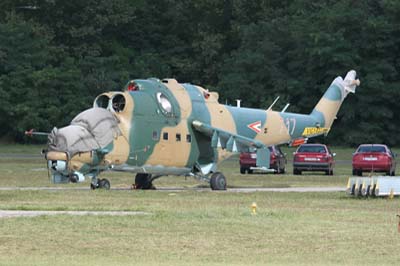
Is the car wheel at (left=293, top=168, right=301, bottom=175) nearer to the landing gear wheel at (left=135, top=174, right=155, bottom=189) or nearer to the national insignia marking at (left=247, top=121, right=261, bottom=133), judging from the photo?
the national insignia marking at (left=247, top=121, right=261, bottom=133)

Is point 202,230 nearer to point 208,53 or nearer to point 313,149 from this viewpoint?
point 313,149

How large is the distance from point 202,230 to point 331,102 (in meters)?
25.2

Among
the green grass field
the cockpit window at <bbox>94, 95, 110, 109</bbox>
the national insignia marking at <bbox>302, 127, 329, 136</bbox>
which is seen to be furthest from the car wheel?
the green grass field

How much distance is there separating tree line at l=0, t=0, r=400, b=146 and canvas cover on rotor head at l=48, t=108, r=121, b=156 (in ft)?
146

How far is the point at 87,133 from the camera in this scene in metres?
42.2

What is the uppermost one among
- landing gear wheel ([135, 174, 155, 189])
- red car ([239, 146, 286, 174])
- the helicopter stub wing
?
the helicopter stub wing

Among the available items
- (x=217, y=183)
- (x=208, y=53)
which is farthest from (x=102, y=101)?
(x=208, y=53)

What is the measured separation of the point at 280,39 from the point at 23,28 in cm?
1770

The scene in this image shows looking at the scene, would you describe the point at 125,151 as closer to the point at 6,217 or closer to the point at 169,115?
the point at 169,115

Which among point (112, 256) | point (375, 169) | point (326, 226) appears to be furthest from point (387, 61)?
point (112, 256)

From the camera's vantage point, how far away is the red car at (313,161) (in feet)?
200

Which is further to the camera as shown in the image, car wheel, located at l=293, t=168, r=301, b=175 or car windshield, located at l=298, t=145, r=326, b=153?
car windshield, located at l=298, t=145, r=326, b=153

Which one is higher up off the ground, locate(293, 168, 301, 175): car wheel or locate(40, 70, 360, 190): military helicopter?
locate(40, 70, 360, 190): military helicopter

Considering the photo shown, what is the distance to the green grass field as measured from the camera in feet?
75.1
